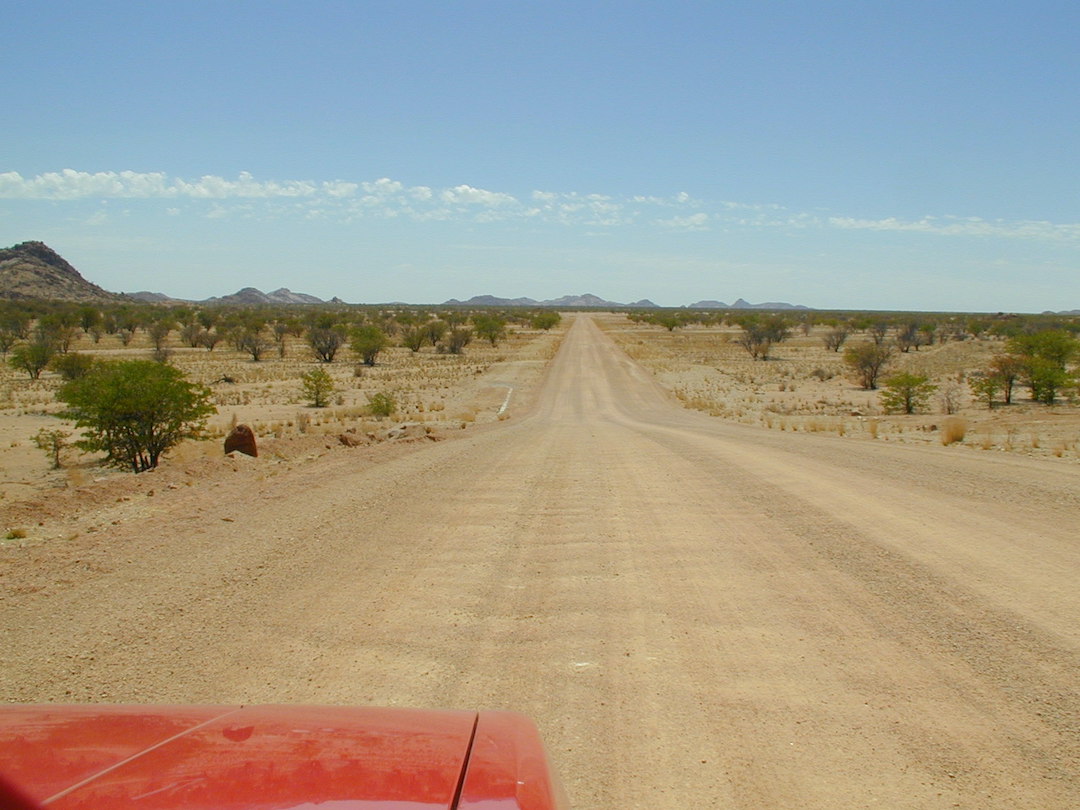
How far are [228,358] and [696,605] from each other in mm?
69505

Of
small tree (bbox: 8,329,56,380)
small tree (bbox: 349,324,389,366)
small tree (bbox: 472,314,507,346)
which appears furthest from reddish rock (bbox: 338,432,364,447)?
small tree (bbox: 472,314,507,346)

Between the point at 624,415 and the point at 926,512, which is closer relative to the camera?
the point at 926,512

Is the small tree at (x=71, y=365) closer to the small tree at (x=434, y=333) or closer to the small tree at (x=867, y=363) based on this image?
the small tree at (x=434, y=333)

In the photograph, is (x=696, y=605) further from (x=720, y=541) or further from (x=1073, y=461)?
(x=1073, y=461)

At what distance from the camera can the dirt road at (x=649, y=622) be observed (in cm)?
477

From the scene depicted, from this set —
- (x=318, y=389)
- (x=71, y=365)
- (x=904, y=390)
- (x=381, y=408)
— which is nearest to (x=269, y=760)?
(x=381, y=408)

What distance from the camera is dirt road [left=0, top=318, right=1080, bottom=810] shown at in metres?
4.77

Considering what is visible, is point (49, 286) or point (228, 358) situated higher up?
point (49, 286)

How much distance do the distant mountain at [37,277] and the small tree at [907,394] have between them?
175 m

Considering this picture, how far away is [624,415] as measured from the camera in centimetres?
3228

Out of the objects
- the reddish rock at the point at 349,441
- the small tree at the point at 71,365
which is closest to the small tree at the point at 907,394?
the reddish rock at the point at 349,441

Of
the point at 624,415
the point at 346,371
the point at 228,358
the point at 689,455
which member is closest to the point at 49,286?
the point at 228,358

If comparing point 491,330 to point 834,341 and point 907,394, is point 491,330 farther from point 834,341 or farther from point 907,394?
point 907,394

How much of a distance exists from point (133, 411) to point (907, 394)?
27.6m
